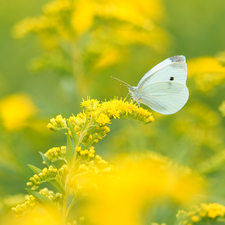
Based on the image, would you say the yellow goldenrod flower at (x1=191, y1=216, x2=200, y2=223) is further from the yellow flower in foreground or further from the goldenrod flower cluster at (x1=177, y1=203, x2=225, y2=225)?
the yellow flower in foreground

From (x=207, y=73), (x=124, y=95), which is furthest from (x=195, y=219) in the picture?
(x=124, y=95)

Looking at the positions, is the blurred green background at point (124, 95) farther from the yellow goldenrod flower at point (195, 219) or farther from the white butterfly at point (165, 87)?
the yellow goldenrod flower at point (195, 219)

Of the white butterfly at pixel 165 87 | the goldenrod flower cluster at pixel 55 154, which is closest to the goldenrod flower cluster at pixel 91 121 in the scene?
the goldenrod flower cluster at pixel 55 154

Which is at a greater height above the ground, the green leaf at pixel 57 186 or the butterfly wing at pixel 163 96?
the butterfly wing at pixel 163 96

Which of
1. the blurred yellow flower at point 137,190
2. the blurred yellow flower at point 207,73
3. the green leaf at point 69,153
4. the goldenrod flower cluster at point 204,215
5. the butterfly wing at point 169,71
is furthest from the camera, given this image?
the butterfly wing at point 169,71

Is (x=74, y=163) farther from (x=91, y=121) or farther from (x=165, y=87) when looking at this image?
(x=165, y=87)

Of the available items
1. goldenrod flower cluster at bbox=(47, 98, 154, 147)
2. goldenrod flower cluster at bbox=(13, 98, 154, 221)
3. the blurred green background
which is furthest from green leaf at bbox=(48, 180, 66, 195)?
the blurred green background

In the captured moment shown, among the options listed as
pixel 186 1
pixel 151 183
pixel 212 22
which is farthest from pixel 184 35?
pixel 151 183
